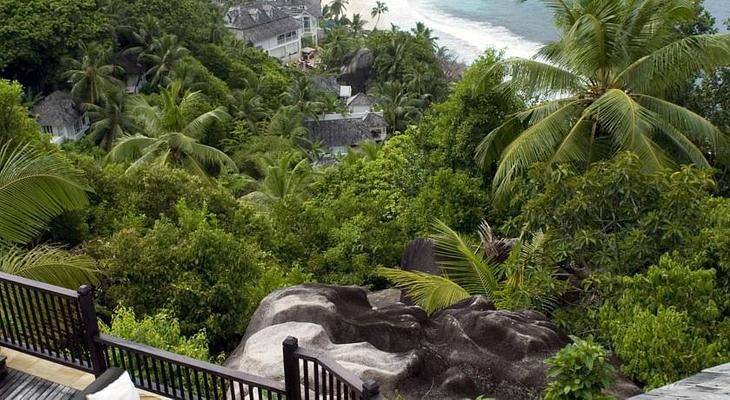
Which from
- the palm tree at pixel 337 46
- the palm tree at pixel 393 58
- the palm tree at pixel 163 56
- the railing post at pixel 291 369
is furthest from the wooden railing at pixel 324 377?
the palm tree at pixel 337 46

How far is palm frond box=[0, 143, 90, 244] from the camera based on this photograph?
30.8ft

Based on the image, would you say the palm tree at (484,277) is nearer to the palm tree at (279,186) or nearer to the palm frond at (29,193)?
the palm frond at (29,193)

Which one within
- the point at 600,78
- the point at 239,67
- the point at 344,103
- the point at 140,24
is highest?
the point at 600,78

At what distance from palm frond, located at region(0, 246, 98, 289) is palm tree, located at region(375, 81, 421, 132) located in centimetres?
3035

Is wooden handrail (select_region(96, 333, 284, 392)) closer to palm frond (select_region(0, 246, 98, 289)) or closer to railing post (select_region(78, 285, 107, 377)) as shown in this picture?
railing post (select_region(78, 285, 107, 377))

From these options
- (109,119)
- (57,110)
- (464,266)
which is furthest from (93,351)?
(57,110)

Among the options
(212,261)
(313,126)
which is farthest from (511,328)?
(313,126)

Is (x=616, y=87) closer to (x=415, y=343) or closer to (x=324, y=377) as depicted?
(x=415, y=343)

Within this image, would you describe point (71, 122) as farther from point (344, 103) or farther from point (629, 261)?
point (629, 261)

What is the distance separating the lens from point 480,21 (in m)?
55.4

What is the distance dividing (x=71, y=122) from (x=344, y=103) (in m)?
18.4

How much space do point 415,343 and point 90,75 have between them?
28.0 m

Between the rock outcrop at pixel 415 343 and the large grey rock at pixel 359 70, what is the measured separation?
41794mm

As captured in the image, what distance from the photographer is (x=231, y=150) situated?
3142cm
